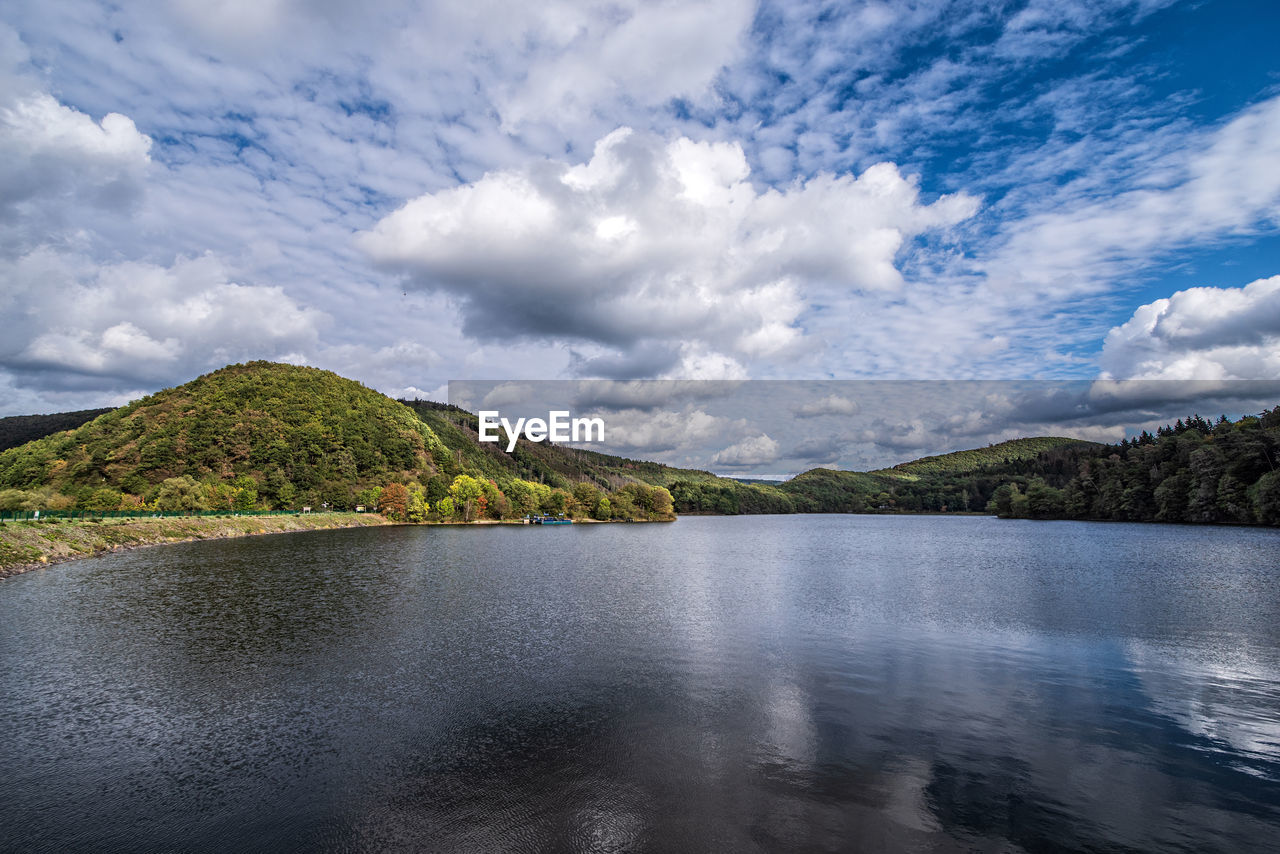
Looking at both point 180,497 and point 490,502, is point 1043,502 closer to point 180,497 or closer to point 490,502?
point 490,502

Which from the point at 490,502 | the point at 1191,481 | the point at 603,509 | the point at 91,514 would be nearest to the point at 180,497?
the point at 91,514

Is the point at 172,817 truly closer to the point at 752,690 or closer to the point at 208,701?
the point at 208,701

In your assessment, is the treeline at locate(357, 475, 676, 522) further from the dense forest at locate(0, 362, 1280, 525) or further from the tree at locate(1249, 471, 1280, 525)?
the tree at locate(1249, 471, 1280, 525)

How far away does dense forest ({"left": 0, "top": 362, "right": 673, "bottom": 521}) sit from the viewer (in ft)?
418

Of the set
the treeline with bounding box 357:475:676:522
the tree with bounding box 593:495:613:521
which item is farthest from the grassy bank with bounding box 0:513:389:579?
the tree with bounding box 593:495:613:521

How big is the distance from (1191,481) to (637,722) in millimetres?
147722

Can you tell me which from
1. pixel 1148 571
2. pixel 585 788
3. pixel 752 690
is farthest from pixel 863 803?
pixel 1148 571

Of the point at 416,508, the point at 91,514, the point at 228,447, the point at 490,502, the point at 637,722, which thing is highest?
the point at 228,447

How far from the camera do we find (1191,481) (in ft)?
375

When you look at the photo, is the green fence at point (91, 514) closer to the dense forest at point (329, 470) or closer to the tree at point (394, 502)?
the dense forest at point (329, 470)

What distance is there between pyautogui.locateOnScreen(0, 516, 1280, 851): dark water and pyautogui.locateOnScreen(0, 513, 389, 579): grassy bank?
17.5 metres

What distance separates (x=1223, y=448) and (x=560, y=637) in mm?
145254

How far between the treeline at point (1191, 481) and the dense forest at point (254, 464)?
121 m

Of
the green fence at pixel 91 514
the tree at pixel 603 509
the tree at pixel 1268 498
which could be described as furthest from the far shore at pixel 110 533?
the tree at pixel 1268 498
